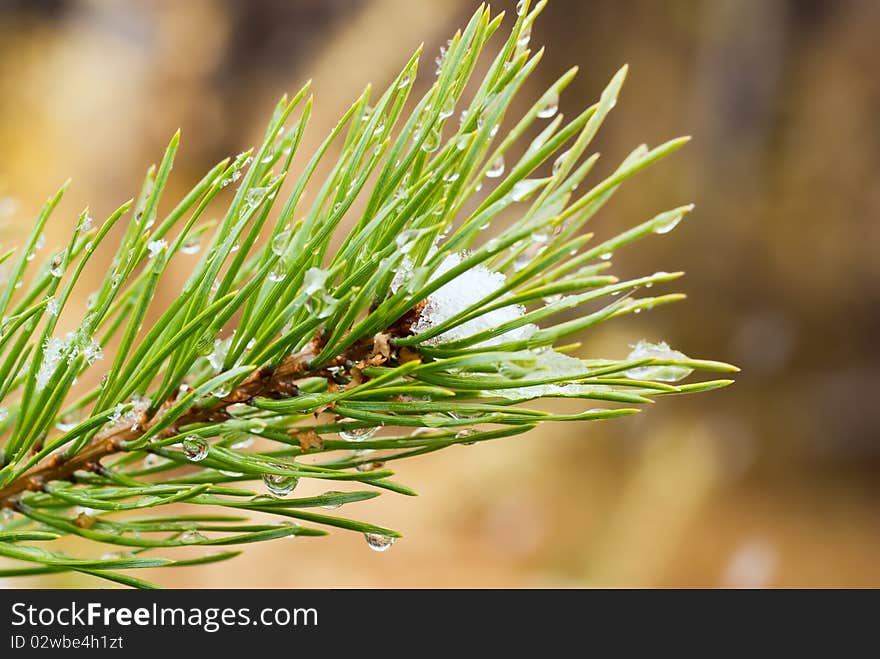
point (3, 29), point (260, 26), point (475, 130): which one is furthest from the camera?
point (260, 26)

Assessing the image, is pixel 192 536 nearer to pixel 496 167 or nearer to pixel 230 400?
pixel 230 400

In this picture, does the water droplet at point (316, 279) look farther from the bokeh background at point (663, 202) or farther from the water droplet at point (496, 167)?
the bokeh background at point (663, 202)

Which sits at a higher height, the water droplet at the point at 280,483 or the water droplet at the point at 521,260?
the water droplet at the point at 521,260

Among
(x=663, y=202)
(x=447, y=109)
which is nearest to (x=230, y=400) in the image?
(x=447, y=109)

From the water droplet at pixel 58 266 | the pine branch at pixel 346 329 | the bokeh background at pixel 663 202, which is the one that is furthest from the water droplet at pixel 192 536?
the bokeh background at pixel 663 202

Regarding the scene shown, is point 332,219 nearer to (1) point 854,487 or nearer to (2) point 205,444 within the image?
(2) point 205,444

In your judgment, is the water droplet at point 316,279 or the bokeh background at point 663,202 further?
the bokeh background at point 663,202

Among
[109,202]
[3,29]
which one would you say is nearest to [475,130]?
[109,202]
